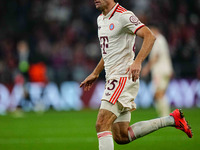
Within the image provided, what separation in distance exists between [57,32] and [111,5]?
14643mm

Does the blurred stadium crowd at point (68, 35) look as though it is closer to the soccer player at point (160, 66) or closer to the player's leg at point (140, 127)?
the soccer player at point (160, 66)

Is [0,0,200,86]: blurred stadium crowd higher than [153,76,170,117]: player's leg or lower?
higher

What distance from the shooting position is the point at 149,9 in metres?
20.4

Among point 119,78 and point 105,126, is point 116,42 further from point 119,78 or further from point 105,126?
point 105,126

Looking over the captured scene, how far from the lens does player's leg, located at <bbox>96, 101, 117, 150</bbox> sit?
17.2ft

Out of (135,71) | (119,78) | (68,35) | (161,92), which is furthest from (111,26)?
(68,35)

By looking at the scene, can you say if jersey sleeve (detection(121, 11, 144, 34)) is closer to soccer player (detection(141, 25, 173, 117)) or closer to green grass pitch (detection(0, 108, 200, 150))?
green grass pitch (detection(0, 108, 200, 150))

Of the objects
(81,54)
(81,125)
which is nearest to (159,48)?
(81,125)

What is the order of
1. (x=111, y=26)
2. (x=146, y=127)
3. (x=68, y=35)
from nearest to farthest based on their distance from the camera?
1. (x=111, y=26)
2. (x=146, y=127)
3. (x=68, y=35)

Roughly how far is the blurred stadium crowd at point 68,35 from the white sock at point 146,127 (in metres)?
11.1

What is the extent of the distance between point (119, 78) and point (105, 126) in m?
0.62

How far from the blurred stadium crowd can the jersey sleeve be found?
1141cm

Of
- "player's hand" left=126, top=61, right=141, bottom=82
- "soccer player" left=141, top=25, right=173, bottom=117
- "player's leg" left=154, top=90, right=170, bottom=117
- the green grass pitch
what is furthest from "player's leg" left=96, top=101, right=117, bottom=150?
"player's leg" left=154, top=90, right=170, bottom=117

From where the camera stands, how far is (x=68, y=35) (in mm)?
19891
